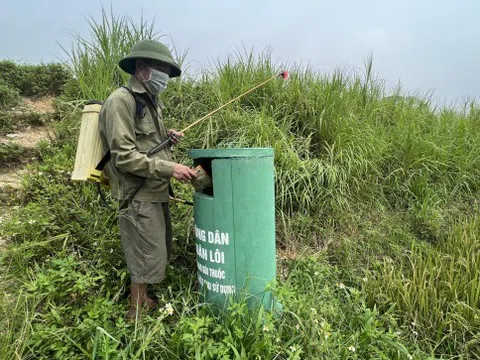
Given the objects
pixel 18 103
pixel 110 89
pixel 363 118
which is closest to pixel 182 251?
pixel 110 89

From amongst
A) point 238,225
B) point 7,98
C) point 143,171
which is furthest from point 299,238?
point 7,98

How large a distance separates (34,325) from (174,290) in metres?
0.91

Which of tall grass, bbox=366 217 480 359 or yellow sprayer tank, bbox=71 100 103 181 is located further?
tall grass, bbox=366 217 480 359

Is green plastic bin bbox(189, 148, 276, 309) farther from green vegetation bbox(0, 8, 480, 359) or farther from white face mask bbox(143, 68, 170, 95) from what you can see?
white face mask bbox(143, 68, 170, 95)

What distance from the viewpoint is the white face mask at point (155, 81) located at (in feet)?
7.16

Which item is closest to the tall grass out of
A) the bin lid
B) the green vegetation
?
the green vegetation

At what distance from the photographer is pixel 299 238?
327cm

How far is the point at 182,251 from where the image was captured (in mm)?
2865

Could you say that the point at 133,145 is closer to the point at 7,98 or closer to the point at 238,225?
the point at 238,225

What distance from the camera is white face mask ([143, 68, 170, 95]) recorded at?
7.16ft

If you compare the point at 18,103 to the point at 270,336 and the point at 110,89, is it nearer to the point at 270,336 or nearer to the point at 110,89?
the point at 110,89

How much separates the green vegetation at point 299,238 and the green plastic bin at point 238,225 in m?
0.13

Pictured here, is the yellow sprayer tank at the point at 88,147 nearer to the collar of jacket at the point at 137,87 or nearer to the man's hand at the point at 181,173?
the collar of jacket at the point at 137,87

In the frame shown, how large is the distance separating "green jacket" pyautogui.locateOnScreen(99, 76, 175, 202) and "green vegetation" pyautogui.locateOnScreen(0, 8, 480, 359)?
0.68 m
